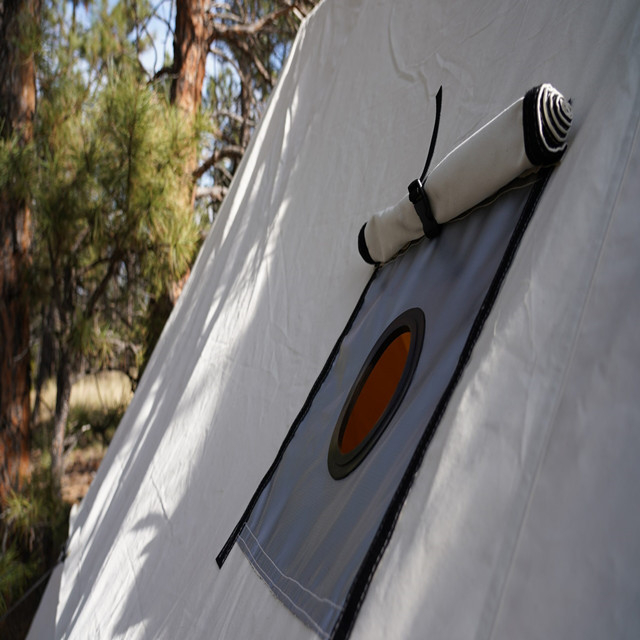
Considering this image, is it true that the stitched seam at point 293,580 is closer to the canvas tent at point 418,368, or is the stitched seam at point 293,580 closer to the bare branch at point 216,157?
the canvas tent at point 418,368

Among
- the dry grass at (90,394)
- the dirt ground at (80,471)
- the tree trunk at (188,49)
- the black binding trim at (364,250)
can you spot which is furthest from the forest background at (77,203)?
the black binding trim at (364,250)

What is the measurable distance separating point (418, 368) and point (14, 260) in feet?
10.2

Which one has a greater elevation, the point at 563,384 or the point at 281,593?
the point at 563,384

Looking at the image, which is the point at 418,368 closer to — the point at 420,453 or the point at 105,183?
the point at 420,453

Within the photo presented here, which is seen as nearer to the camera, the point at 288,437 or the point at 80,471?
the point at 288,437

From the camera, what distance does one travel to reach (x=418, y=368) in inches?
25.6

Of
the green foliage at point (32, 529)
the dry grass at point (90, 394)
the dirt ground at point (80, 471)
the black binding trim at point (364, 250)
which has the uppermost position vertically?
the black binding trim at point (364, 250)

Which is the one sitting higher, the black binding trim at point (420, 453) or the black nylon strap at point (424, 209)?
the black nylon strap at point (424, 209)

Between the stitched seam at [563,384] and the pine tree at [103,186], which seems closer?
the stitched seam at [563,384]

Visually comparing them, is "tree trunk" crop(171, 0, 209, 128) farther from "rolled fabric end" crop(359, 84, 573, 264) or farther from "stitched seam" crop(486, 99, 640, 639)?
"stitched seam" crop(486, 99, 640, 639)

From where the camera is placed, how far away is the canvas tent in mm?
389

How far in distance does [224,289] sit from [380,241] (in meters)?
0.70

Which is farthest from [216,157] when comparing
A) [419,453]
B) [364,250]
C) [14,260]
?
[419,453]

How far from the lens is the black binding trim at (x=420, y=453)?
1.61 ft
